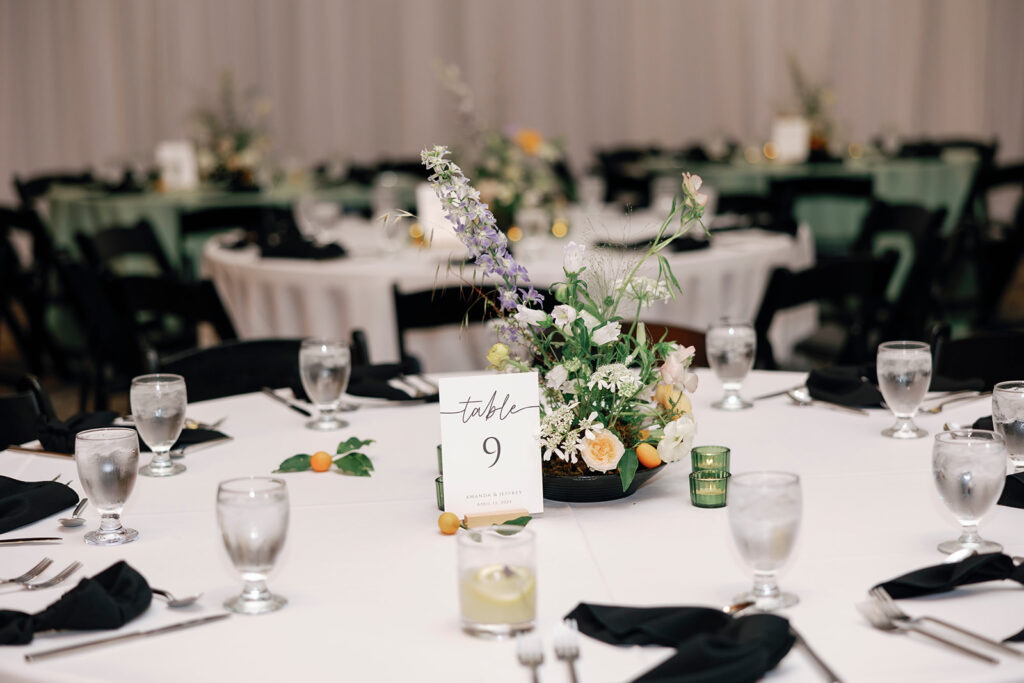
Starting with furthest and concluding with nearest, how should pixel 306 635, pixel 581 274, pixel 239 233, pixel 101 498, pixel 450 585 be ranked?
pixel 239 233 < pixel 581 274 < pixel 101 498 < pixel 450 585 < pixel 306 635

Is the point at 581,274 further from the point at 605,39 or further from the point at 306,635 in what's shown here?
the point at 605,39

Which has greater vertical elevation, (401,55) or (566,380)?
(401,55)

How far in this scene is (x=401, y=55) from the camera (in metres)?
10.6

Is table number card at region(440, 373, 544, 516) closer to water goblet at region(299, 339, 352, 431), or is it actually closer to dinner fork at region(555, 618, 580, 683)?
dinner fork at region(555, 618, 580, 683)

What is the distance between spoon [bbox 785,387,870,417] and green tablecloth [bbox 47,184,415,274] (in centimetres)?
394

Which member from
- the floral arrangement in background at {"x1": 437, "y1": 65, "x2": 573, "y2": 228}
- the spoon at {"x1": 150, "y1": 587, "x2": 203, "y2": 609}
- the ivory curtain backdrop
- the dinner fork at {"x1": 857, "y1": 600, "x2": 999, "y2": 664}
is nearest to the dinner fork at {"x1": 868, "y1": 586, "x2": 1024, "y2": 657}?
the dinner fork at {"x1": 857, "y1": 600, "x2": 999, "y2": 664}

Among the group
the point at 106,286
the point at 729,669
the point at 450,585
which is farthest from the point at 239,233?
the point at 729,669

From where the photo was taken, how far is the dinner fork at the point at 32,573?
133cm

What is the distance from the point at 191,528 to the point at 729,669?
0.79 metres

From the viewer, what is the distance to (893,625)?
1.14m

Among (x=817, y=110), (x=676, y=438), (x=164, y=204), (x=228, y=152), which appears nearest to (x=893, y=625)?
(x=676, y=438)

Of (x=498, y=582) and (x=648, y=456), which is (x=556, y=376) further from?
(x=498, y=582)

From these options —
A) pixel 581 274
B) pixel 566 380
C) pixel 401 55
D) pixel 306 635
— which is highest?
pixel 401 55

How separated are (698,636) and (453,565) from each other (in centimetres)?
38
